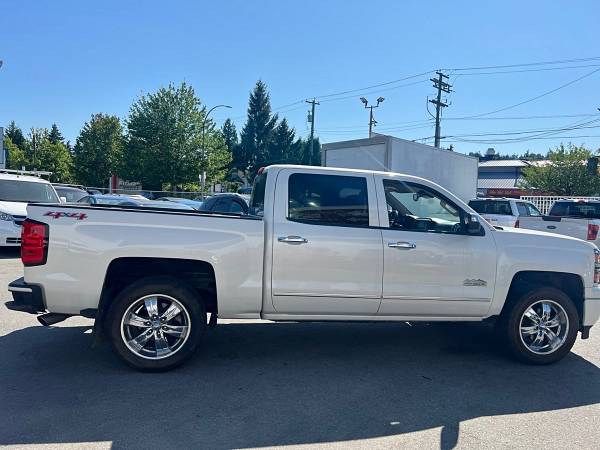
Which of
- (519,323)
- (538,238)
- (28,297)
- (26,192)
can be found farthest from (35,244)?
(26,192)

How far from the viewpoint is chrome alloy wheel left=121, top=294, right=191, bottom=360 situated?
4656mm

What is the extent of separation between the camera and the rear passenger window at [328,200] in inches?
196

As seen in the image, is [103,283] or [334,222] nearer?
[103,283]

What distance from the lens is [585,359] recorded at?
5730 mm

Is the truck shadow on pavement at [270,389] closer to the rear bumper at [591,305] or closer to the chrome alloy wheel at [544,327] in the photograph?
the chrome alloy wheel at [544,327]

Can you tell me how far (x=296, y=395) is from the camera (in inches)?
171

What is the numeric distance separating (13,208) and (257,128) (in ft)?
174

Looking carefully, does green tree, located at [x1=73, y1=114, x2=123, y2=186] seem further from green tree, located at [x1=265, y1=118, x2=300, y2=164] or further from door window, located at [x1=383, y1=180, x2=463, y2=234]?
door window, located at [x1=383, y1=180, x2=463, y2=234]

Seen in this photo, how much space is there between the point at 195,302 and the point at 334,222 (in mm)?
1518

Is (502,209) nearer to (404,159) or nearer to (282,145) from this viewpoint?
(404,159)

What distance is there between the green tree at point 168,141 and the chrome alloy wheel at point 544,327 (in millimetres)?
33936

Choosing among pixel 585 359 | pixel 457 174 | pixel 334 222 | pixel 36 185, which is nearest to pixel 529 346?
pixel 585 359

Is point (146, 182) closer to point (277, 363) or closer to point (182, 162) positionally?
point (182, 162)

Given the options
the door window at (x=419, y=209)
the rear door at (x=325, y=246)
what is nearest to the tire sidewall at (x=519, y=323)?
the door window at (x=419, y=209)
